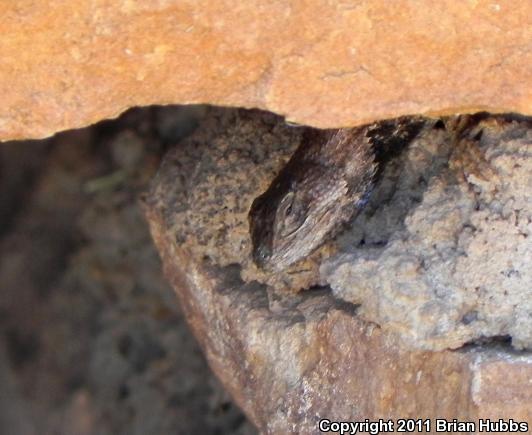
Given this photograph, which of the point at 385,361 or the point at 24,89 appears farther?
the point at 385,361

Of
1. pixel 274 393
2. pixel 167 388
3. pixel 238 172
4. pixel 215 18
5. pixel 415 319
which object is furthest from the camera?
pixel 167 388

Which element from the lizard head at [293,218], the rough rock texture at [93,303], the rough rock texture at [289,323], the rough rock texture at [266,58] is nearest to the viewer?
the rough rock texture at [266,58]

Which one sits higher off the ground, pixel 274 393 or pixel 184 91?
pixel 184 91

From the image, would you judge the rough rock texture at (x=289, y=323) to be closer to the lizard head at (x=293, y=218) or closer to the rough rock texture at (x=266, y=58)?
the lizard head at (x=293, y=218)

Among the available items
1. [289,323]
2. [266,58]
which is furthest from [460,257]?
[266,58]

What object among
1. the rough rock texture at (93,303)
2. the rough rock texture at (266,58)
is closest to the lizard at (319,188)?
the rough rock texture at (266,58)

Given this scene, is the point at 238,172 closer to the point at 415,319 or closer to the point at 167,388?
the point at 415,319

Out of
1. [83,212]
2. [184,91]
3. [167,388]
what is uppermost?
[184,91]

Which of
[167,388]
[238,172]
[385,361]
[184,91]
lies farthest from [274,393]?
[167,388]
